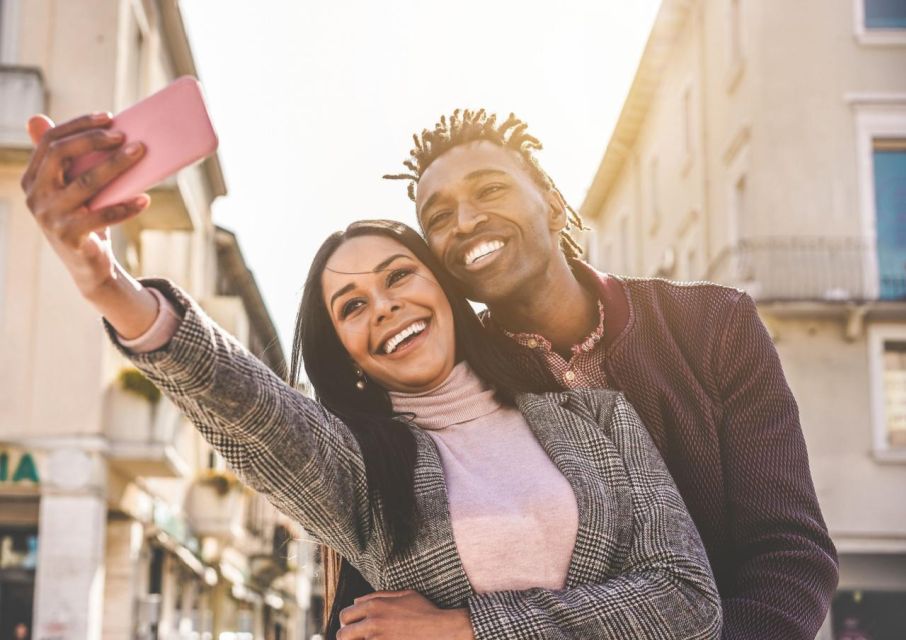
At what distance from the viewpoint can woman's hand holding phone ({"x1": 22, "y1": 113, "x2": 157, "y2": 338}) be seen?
2697 mm

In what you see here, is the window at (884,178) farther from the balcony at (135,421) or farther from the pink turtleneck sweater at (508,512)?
the pink turtleneck sweater at (508,512)

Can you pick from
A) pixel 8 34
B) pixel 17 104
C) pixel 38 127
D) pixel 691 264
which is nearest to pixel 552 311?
pixel 38 127

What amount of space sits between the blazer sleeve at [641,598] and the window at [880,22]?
21.3m

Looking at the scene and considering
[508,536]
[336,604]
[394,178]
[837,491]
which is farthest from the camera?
[837,491]

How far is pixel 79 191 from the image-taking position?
2.72 metres

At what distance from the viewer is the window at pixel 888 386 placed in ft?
75.3

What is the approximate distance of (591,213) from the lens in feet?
137

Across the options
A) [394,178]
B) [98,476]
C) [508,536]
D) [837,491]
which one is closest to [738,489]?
[508,536]

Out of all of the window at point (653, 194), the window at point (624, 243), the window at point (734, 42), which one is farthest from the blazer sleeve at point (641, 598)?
the window at point (624, 243)

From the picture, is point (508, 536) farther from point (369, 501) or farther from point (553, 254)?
point (553, 254)

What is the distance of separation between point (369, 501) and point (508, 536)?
317mm

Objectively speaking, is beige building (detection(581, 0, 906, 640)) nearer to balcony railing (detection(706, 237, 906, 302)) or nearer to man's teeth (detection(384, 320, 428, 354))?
balcony railing (detection(706, 237, 906, 302))

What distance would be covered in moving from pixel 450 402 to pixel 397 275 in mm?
363

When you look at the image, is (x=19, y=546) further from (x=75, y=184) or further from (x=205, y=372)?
(x=75, y=184)
